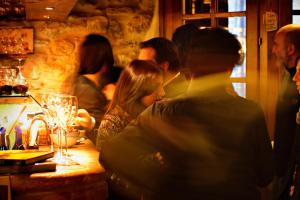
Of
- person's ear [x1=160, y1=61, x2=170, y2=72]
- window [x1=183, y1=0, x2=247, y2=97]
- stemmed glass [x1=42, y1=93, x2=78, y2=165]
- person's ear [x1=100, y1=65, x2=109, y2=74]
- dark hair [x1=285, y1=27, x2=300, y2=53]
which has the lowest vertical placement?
stemmed glass [x1=42, y1=93, x2=78, y2=165]

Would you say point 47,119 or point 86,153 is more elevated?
point 47,119

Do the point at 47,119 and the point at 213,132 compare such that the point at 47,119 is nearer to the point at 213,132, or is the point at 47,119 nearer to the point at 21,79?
the point at 21,79

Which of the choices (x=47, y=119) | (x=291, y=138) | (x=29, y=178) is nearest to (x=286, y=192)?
(x=291, y=138)

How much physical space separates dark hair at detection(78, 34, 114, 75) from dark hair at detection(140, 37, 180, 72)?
0.36 metres

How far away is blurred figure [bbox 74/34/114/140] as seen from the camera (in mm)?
3443

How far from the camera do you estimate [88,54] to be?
3527 mm

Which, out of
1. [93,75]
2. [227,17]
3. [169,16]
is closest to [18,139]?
[93,75]

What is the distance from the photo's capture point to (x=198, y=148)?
1.56m

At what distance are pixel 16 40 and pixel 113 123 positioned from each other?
179 cm

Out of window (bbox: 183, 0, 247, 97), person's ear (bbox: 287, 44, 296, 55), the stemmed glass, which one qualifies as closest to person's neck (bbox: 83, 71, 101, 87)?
window (bbox: 183, 0, 247, 97)

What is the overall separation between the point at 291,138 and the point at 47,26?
2109 mm

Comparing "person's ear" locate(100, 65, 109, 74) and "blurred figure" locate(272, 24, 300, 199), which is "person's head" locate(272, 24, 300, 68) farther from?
"person's ear" locate(100, 65, 109, 74)

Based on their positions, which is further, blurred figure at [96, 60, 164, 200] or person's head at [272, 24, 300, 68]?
person's head at [272, 24, 300, 68]

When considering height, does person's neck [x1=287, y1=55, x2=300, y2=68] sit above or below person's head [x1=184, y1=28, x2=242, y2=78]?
below
